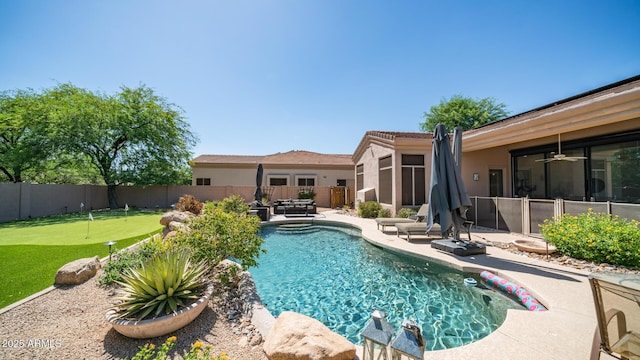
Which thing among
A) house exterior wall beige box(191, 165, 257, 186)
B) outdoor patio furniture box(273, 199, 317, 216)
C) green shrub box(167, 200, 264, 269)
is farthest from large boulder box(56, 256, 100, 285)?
house exterior wall beige box(191, 165, 257, 186)

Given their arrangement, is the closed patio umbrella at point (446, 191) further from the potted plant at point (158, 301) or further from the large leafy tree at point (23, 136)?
the large leafy tree at point (23, 136)

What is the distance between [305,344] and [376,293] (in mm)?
2543

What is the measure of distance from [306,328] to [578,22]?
1401cm

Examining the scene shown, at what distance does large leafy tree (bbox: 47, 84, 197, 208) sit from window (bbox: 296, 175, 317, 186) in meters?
10.6

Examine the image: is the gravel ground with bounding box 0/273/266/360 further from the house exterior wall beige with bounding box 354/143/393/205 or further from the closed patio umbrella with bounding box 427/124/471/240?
the house exterior wall beige with bounding box 354/143/393/205

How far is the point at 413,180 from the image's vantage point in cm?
1162

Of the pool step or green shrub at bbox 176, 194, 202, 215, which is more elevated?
green shrub at bbox 176, 194, 202, 215

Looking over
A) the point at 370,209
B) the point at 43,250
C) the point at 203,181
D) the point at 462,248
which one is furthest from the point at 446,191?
the point at 203,181

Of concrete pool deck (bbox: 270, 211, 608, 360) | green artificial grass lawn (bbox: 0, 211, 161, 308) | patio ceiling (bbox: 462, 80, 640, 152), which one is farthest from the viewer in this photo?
patio ceiling (bbox: 462, 80, 640, 152)

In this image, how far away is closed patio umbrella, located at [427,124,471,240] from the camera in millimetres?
6199

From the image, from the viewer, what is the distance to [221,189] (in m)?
20.8

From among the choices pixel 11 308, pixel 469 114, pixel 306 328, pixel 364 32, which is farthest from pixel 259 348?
pixel 469 114

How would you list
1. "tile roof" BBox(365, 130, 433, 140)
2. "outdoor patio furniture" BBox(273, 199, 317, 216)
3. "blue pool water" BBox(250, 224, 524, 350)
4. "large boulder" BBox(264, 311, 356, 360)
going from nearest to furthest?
"large boulder" BBox(264, 311, 356, 360) → "blue pool water" BBox(250, 224, 524, 350) → "tile roof" BBox(365, 130, 433, 140) → "outdoor patio furniture" BBox(273, 199, 317, 216)

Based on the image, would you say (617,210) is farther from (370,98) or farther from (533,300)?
(370,98)
